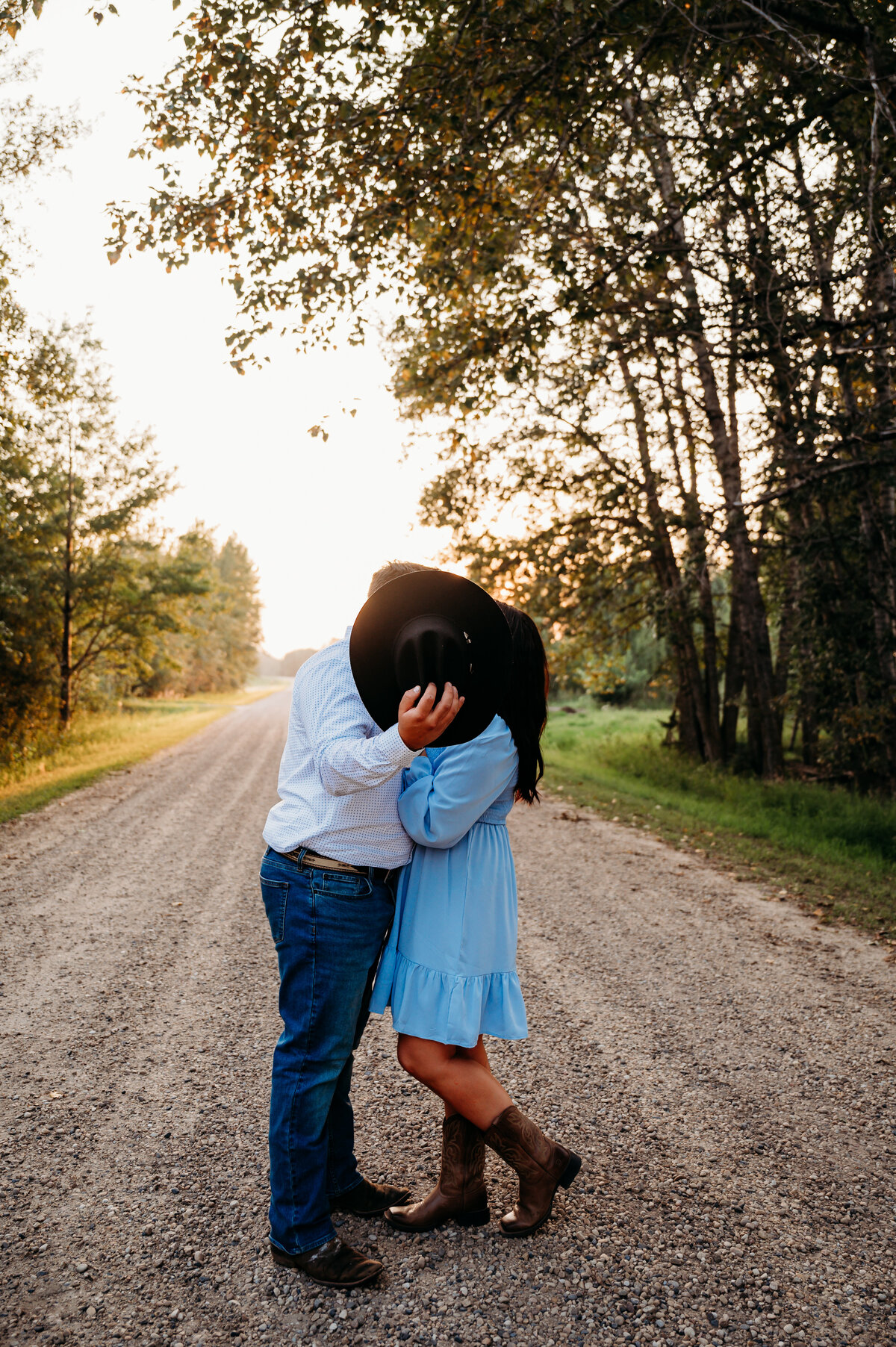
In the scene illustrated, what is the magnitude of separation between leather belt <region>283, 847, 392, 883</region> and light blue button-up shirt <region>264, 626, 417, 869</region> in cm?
3

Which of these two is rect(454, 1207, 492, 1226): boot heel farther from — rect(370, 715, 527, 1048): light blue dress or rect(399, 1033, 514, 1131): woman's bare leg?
rect(370, 715, 527, 1048): light blue dress

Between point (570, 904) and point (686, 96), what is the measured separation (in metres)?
7.32

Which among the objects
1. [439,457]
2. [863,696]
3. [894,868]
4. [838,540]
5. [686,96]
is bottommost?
[894,868]

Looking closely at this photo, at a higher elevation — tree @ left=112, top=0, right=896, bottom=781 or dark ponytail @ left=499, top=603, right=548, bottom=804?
tree @ left=112, top=0, right=896, bottom=781

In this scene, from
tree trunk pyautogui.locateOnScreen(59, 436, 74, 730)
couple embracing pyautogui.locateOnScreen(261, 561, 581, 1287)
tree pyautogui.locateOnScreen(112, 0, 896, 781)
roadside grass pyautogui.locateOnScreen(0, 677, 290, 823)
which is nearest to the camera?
couple embracing pyautogui.locateOnScreen(261, 561, 581, 1287)

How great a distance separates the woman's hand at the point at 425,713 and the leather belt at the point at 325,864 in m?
0.53

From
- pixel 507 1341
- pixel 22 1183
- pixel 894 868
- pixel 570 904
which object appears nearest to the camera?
pixel 507 1341

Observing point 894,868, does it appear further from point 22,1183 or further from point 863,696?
point 22,1183

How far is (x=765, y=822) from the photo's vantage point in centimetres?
986

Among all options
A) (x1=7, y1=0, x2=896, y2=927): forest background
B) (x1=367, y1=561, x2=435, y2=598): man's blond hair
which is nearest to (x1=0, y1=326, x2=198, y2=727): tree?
(x1=7, y1=0, x2=896, y2=927): forest background

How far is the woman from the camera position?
94.0 inches

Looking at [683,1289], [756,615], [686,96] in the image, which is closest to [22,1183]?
[683,1289]

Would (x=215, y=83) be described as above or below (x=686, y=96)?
below

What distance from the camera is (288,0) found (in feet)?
18.1
